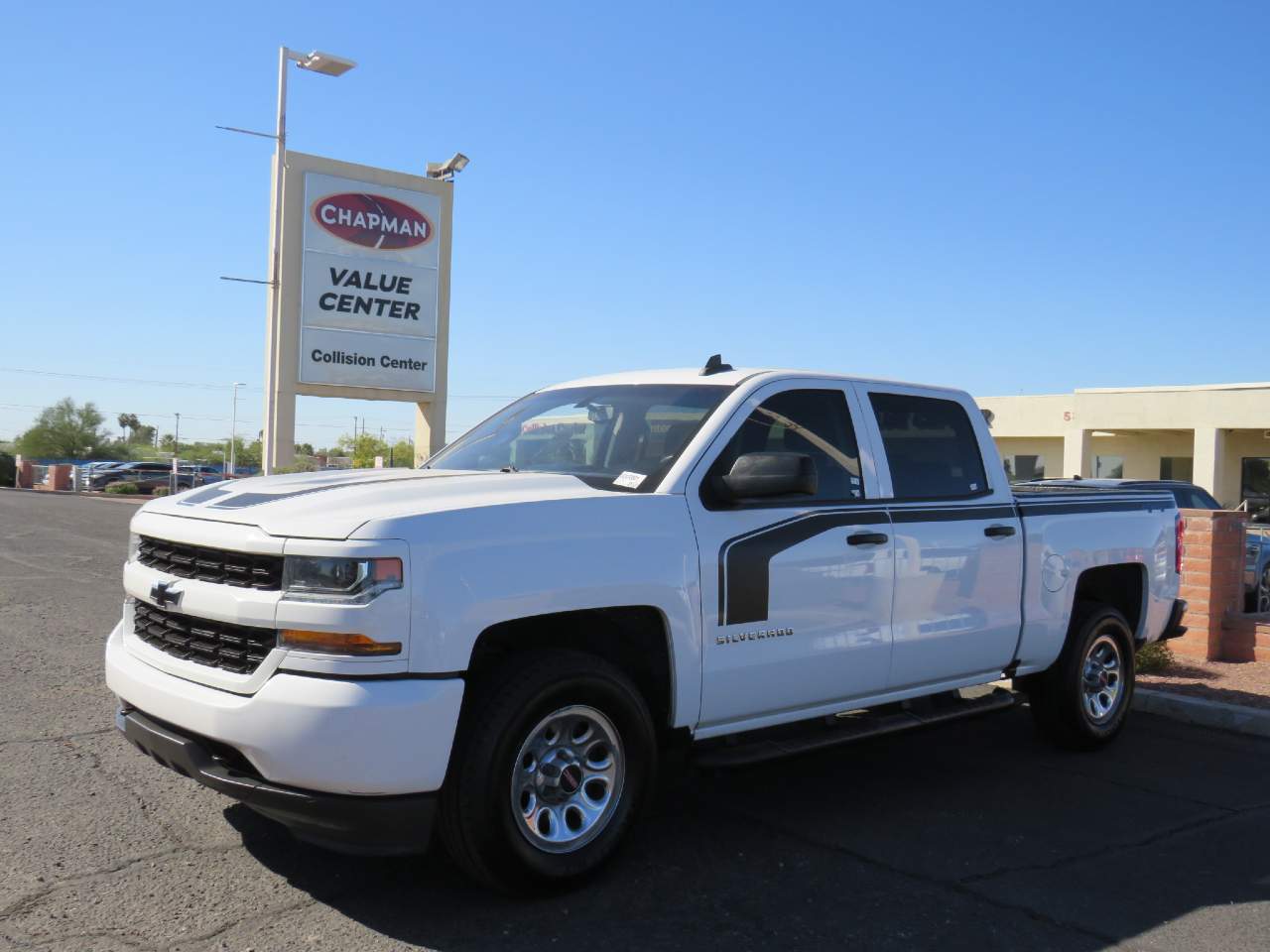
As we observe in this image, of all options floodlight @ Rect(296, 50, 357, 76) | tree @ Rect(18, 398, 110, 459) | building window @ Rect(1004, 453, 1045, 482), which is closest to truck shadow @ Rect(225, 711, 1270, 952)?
floodlight @ Rect(296, 50, 357, 76)

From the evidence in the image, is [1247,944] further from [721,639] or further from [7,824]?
[7,824]

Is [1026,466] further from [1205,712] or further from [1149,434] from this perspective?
[1205,712]

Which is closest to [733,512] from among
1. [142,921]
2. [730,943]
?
[730,943]

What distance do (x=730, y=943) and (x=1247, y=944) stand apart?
6.10ft

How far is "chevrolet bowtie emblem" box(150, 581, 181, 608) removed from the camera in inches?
171

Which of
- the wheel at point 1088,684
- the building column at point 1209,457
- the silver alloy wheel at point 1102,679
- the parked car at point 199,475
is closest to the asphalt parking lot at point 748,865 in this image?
the wheel at point 1088,684

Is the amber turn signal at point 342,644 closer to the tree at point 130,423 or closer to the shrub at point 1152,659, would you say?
the shrub at point 1152,659

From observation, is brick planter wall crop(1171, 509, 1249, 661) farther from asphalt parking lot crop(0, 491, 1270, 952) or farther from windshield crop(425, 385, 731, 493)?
windshield crop(425, 385, 731, 493)

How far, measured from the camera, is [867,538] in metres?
5.38

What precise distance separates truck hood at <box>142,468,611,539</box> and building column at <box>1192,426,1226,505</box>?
33.3 metres

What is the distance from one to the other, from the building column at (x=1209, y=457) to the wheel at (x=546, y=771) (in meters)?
33.4

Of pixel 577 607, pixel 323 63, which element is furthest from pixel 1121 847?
pixel 323 63

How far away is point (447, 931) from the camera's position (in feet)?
13.1

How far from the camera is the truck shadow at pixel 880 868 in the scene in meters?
4.12
